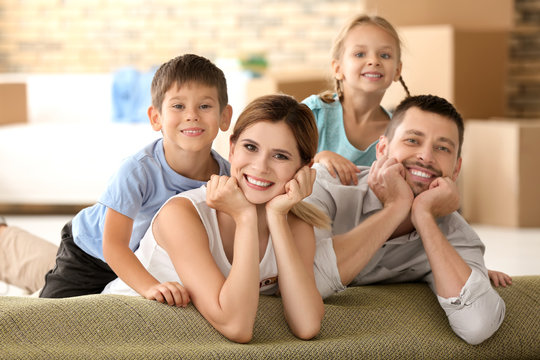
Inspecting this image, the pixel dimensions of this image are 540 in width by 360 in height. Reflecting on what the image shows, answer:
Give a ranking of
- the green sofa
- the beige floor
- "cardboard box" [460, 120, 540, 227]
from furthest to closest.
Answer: "cardboard box" [460, 120, 540, 227] < the beige floor < the green sofa

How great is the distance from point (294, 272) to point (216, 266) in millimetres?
157

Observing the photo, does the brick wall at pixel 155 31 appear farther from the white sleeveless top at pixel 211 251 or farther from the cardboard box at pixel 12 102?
the white sleeveless top at pixel 211 251

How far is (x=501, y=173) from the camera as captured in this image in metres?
4.83

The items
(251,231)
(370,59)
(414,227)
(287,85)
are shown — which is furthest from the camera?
(287,85)

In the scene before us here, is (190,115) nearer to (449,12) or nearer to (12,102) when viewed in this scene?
(449,12)

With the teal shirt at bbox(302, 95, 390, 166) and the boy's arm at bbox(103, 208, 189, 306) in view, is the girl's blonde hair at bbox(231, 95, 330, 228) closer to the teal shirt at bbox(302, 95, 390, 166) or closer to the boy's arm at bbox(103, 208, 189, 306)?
the boy's arm at bbox(103, 208, 189, 306)

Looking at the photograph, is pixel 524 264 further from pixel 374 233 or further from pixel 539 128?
pixel 374 233

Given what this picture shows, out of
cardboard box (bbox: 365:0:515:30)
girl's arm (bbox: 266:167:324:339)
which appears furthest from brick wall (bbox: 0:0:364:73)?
girl's arm (bbox: 266:167:324:339)

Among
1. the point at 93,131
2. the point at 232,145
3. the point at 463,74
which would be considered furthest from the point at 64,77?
the point at 232,145

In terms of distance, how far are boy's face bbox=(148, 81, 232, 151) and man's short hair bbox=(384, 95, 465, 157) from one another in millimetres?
436

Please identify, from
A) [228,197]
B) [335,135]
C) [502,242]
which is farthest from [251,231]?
[502,242]

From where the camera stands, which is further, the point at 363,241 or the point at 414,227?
the point at 414,227

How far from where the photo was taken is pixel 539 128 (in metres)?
4.71

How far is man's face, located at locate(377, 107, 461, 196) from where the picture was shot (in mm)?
1919
